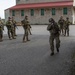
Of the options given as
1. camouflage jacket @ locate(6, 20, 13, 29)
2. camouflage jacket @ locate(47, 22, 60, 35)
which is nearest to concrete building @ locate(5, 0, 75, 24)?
camouflage jacket @ locate(6, 20, 13, 29)

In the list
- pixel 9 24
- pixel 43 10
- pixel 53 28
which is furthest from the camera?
pixel 43 10

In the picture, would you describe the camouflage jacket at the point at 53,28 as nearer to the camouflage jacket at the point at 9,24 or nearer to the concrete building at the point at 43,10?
the camouflage jacket at the point at 9,24

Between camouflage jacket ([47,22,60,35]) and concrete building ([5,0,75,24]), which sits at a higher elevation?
concrete building ([5,0,75,24])

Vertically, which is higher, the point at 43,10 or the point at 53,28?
the point at 43,10

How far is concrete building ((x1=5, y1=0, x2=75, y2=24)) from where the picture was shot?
150 ft

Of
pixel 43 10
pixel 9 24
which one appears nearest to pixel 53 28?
pixel 9 24

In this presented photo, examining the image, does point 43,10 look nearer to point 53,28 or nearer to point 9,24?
point 9,24

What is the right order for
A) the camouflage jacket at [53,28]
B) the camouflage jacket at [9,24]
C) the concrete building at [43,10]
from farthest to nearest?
the concrete building at [43,10]
the camouflage jacket at [9,24]
the camouflage jacket at [53,28]

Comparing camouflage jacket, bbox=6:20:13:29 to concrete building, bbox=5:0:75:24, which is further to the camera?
concrete building, bbox=5:0:75:24

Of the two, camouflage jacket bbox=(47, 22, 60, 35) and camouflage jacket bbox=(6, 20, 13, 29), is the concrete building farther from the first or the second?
camouflage jacket bbox=(47, 22, 60, 35)

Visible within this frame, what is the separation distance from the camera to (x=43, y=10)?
48125mm

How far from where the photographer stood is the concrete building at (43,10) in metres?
45.8

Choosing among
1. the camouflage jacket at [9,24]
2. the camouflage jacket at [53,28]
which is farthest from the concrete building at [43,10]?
the camouflage jacket at [53,28]

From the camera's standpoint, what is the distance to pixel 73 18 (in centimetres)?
4644
